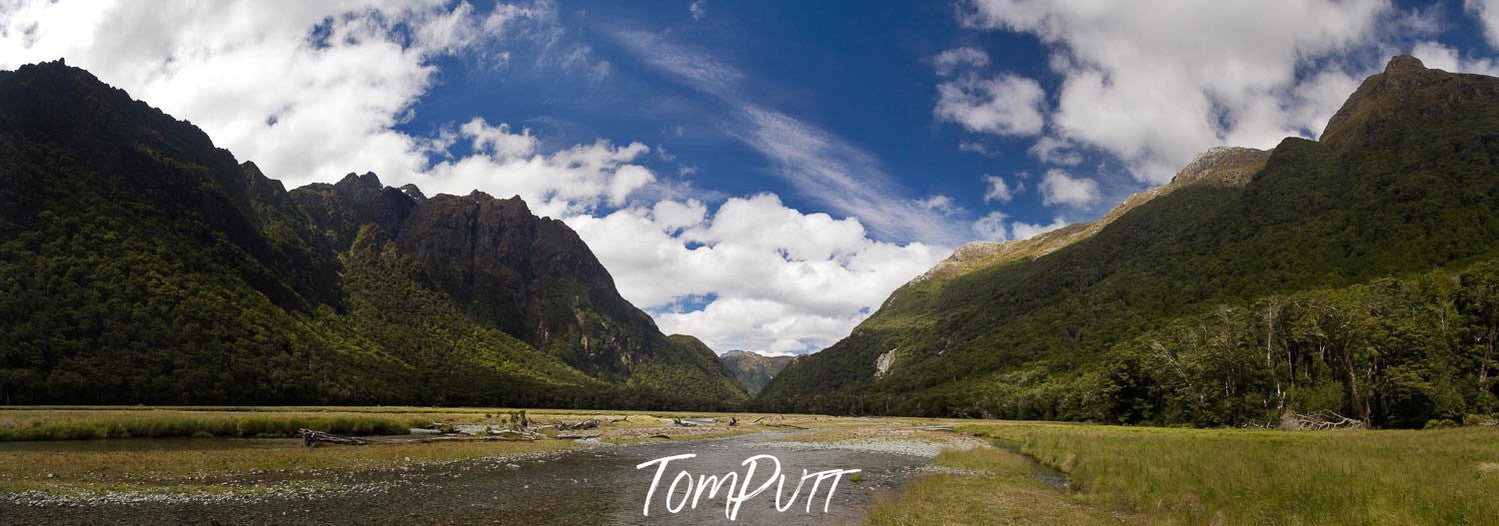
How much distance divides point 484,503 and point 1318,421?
73.9m

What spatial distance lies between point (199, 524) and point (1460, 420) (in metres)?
86.5

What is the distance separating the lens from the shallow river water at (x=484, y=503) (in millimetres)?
21844

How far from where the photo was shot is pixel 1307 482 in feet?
69.1

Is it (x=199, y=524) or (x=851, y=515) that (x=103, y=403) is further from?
(x=851, y=515)

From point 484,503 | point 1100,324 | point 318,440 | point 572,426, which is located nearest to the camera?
point 484,503

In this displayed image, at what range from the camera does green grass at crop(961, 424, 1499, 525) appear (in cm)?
1636

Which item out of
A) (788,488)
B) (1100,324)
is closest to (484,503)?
(788,488)

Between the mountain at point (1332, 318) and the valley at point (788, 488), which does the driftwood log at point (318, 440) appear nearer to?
the valley at point (788, 488)

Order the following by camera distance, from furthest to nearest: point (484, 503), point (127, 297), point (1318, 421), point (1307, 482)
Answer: point (127, 297), point (1318, 421), point (484, 503), point (1307, 482)

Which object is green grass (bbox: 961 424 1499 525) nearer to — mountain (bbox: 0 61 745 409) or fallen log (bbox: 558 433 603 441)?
fallen log (bbox: 558 433 603 441)

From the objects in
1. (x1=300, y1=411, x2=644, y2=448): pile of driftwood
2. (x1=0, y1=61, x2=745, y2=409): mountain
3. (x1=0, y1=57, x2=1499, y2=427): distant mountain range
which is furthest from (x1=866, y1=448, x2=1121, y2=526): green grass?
(x1=0, y1=61, x2=745, y2=409): mountain

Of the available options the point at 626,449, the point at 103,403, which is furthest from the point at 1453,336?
the point at 103,403

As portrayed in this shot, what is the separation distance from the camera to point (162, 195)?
183 metres

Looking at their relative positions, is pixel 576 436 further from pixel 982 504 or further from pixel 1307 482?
pixel 1307 482
